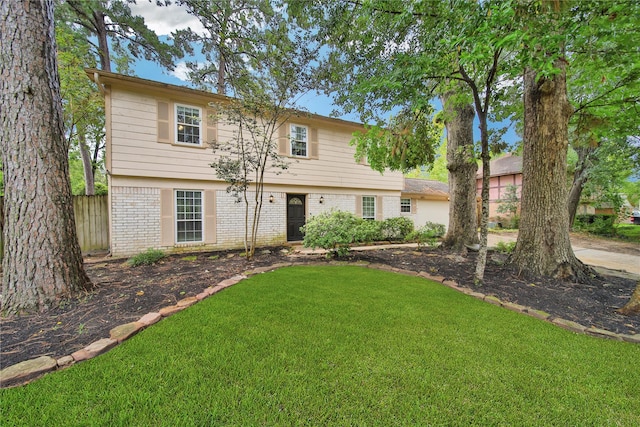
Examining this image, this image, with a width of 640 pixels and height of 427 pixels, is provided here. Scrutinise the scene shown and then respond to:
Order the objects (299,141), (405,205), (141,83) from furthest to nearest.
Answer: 1. (405,205)
2. (299,141)
3. (141,83)

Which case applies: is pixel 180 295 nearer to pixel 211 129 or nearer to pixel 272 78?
pixel 272 78

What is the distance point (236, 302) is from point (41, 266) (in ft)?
Answer: 7.93

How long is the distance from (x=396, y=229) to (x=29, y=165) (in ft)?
30.7

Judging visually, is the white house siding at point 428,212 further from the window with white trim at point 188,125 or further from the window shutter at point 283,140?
the window with white trim at point 188,125

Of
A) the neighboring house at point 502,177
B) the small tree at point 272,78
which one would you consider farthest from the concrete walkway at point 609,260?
the neighboring house at point 502,177

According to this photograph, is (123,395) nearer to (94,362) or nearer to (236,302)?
(94,362)

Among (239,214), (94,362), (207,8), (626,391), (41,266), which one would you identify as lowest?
(626,391)

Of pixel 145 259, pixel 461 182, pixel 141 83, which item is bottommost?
pixel 145 259

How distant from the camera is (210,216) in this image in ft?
24.7

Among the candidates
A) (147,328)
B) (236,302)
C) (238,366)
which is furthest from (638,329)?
(147,328)

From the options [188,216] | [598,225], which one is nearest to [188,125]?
[188,216]


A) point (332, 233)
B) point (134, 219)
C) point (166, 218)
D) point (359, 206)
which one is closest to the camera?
point (332, 233)

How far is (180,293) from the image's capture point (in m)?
3.60

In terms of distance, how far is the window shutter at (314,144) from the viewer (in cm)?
891
